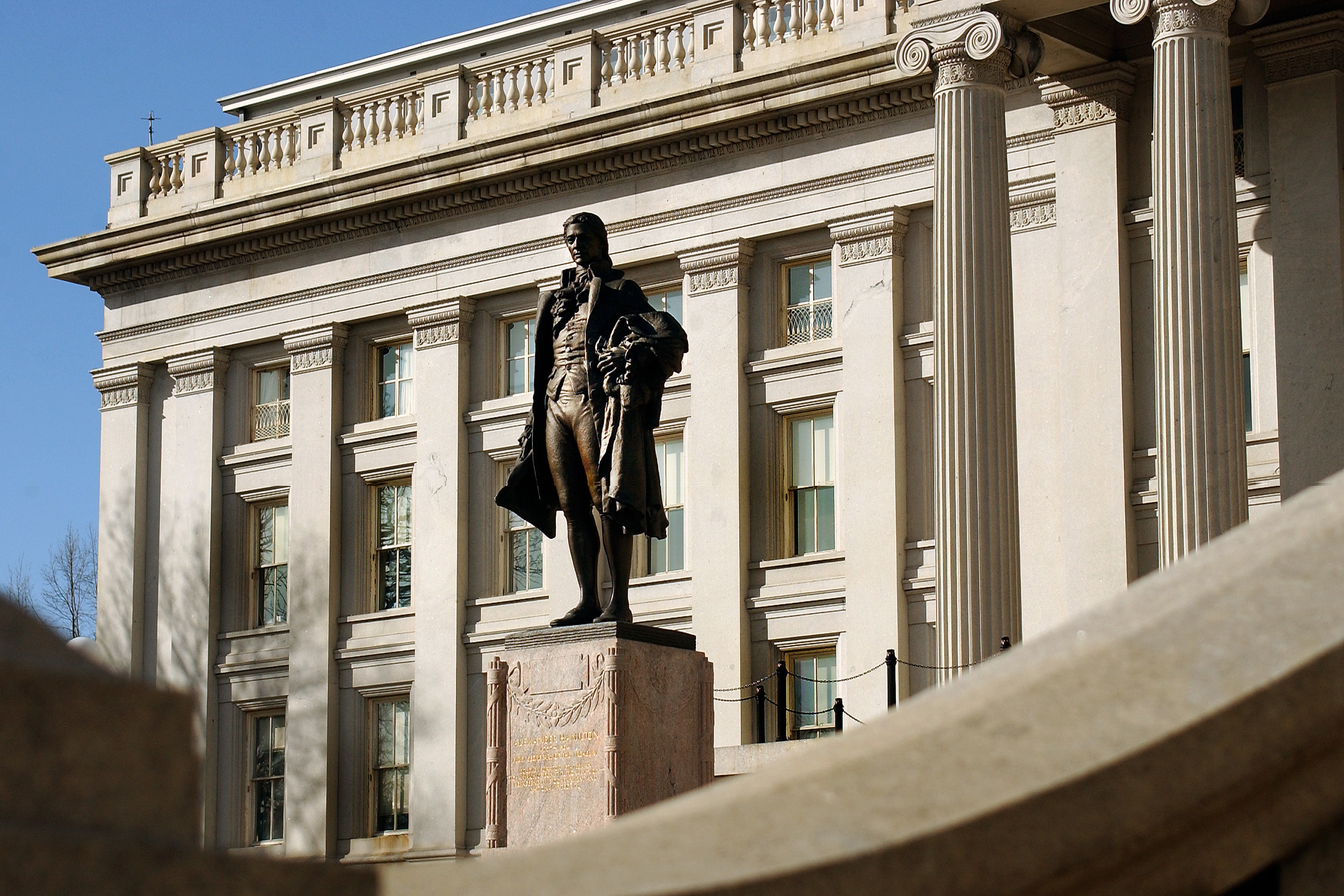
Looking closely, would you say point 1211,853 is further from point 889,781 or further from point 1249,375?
point 1249,375

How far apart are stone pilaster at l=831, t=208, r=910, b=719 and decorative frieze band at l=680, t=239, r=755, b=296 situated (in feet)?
5.14

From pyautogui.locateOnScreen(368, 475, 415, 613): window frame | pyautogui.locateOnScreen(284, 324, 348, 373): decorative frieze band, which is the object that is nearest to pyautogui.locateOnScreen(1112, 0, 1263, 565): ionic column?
pyautogui.locateOnScreen(368, 475, 415, 613): window frame

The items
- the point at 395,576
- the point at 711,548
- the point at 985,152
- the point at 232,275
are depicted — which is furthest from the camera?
→ the point at 232,275

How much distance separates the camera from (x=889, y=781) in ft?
6.05

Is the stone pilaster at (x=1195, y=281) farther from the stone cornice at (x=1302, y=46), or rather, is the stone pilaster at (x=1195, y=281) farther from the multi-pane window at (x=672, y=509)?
the multi-pane window at (x=672, y=509)

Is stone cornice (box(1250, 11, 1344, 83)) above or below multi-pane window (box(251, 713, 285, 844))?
above

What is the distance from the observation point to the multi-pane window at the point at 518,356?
1287 inches

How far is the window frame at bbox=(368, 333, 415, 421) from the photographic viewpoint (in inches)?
1347

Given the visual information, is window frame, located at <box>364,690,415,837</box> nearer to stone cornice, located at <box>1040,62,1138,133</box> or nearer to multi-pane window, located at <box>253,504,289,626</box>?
multi-pane window, located at <box>253,504,289,626</box>

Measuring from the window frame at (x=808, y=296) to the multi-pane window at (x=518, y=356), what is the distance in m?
4.57

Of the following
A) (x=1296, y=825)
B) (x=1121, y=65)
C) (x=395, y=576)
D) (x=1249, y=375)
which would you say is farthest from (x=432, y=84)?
(x=1296, y=825)

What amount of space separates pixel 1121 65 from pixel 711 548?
899 centimetres

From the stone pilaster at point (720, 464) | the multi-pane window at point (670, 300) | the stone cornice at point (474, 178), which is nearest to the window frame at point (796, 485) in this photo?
the stone pilaster at point (720, 464)

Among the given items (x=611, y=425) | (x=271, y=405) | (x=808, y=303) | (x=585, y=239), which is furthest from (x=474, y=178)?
(x=611, y=425)
